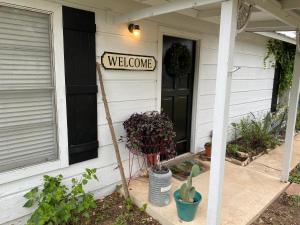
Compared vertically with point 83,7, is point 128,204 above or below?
below

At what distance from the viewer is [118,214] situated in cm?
266

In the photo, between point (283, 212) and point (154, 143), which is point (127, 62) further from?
point (283, 212)

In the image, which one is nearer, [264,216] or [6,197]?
[6,197]

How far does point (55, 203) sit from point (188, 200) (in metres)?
1.33

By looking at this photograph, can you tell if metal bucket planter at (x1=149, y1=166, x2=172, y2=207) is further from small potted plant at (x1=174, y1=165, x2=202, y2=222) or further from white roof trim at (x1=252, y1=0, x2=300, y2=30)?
white roof trim at (x1=252, y1=0, x2=300, y2=30)

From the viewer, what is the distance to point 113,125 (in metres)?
2.89

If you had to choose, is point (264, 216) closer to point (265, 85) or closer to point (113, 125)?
point (113, 125)

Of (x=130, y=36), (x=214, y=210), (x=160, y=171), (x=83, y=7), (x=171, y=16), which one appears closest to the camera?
(x=214, y=210)

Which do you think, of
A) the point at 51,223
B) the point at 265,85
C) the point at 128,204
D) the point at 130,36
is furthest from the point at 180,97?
the point at 265,85

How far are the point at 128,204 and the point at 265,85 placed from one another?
4.97 m

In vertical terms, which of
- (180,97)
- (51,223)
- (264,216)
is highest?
(180,97)

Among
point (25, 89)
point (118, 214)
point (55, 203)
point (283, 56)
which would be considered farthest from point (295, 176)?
point (25, 89)

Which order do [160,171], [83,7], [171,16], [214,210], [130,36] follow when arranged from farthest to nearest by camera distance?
[171,16], [130,36], [160,171], [83,7], [214,210]

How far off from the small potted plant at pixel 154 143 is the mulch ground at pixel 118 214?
0.66 feet
